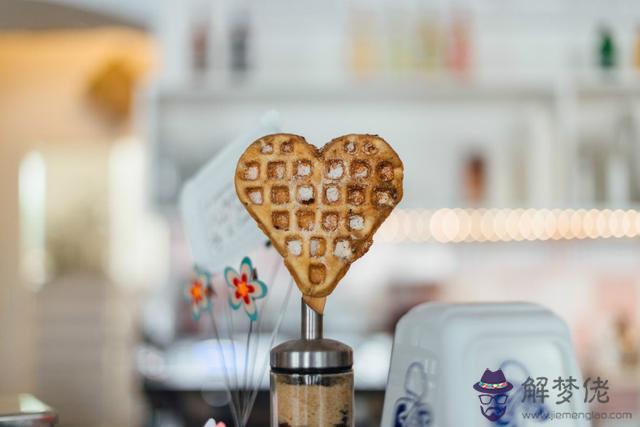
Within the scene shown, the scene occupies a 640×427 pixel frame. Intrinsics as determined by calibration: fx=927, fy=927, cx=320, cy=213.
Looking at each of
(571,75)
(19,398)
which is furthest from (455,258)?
(19,398)

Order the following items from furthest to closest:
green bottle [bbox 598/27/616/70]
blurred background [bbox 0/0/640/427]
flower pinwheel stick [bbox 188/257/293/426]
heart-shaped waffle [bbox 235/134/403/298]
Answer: green bottle [bbox 598/27/616/70]
blurred background [bbox 0/0/640/427]
flower pinwheel stick [bbox 188/257/293/426]
heart-shaped waffle [bbox 235/134/403/298]

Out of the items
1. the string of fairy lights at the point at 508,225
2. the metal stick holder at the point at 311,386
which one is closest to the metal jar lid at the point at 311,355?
the metal stick holder at the point at 311,386

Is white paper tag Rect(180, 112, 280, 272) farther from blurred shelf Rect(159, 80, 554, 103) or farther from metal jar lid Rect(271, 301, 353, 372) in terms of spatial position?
blurred shelf Rect(159, 80, 554, 103)

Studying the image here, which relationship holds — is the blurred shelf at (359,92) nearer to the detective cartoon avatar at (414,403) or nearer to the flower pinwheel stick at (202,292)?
the flower pinwheel stick at (202,292)

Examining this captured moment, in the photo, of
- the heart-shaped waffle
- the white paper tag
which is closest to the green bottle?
the white paper tag

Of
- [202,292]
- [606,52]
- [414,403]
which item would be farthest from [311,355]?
[606,52]

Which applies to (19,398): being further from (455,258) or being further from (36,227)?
(36,227)

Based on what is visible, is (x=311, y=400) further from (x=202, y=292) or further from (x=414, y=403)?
(x=202, y=292)
